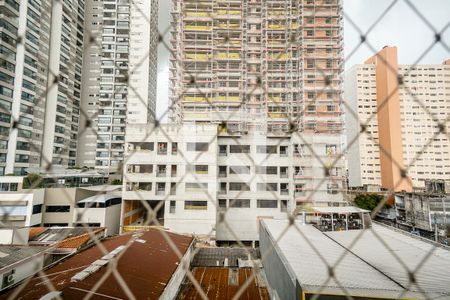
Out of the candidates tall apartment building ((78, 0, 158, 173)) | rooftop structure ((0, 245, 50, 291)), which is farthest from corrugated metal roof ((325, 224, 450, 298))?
tall apartment building ((78, 0, 158, 173))

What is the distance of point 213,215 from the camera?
17.1 ft

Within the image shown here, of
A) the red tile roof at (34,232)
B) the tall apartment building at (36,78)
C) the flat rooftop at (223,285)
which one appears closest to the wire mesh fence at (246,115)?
the tall apartment building at (36,78)

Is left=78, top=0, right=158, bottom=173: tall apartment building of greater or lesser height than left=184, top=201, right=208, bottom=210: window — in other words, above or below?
above

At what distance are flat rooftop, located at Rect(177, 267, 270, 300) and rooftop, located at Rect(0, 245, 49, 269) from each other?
157 centimetres

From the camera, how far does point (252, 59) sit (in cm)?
679

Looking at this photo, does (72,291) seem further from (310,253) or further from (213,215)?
(213,215)

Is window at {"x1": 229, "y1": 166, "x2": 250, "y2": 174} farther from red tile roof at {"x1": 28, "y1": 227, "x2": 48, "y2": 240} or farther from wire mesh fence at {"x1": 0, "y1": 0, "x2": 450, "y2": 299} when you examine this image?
red tile roof at {"x1": 28, "y1": 227, "x2": 48, "y2": 240}

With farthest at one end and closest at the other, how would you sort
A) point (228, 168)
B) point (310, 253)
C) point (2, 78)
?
point (2, 78)
point (228, 168)
point (310, 253)

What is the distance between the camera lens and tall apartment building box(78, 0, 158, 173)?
9344mm

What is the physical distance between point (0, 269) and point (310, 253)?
8.56 ft

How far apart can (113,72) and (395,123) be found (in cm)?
1026

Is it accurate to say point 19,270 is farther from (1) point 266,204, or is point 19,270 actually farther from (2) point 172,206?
(1) point 266,204

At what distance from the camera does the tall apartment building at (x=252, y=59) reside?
6.11 meters

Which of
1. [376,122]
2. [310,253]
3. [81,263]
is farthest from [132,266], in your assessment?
[376,122]
